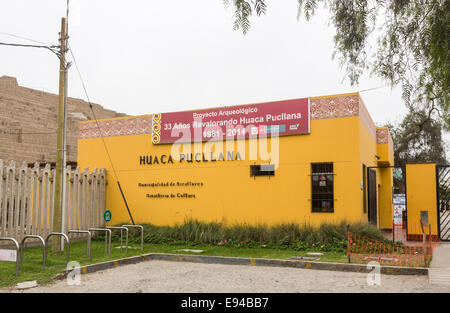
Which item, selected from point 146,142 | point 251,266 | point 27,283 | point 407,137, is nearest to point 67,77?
point 146,142

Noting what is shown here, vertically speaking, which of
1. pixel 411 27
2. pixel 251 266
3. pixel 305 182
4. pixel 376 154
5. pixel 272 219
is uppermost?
pixel 411 27

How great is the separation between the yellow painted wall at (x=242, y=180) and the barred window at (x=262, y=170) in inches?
6.1

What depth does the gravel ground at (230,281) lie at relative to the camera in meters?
7.43

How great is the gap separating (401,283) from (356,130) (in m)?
6.09

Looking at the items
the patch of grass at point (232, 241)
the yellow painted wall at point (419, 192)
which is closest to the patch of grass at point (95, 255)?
the patch of grass at point (232, 241)

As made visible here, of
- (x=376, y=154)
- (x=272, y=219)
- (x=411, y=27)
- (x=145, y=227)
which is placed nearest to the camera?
(x=411, y=27)

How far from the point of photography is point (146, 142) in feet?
53.5

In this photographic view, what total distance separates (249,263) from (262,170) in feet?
15.2

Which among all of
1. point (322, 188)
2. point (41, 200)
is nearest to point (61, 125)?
point (41, 200)

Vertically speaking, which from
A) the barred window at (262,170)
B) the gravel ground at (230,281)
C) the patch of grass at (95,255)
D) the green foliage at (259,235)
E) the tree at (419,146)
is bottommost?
the gravel ground at (230,281)

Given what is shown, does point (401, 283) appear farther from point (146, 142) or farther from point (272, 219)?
point (146, 142)

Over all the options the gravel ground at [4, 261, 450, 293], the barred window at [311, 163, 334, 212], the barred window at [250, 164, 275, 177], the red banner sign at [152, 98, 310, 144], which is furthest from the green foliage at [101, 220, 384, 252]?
the red banner sign at [152, 98, 310, 144]

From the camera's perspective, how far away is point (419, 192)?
13.9m

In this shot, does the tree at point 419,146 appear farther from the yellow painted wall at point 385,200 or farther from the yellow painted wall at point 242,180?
the yellow painted wall at point 242,180
